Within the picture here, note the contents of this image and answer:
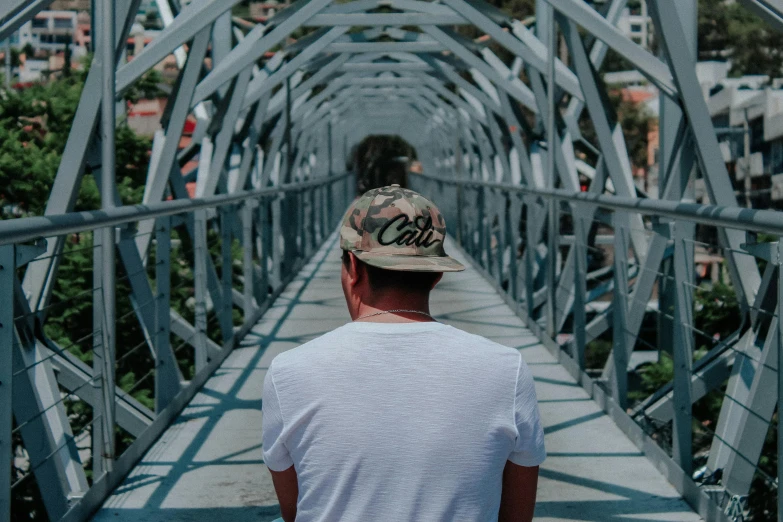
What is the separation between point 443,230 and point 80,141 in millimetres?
4324

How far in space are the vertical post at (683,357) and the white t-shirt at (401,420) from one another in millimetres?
2597

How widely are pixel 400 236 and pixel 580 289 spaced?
513 cm

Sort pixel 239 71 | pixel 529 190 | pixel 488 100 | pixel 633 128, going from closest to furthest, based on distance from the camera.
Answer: pixel 529 190 < pixel 239 71 < pixel 488 100 < pixel 633 128

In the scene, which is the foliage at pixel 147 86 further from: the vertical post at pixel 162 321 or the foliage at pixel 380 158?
the foliage at pixel 380 158

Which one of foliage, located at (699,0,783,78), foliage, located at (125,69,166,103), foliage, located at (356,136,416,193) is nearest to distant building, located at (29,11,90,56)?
foliage, located at (356,136,416,193)

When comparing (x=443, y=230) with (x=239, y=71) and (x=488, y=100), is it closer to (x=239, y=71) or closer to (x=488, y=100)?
(x=239, y=71)

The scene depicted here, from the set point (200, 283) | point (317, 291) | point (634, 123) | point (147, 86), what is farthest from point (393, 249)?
point (634, 123)

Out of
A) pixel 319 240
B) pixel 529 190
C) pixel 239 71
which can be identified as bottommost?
pixel 319 240

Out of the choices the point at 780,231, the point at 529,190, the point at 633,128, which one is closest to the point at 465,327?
the point at 529,190

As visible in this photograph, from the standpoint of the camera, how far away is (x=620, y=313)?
576 centimetres

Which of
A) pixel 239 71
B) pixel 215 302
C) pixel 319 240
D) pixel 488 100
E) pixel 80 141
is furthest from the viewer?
pixel 319 240

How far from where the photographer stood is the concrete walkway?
4.36 m

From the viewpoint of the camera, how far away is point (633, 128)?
55000 mm

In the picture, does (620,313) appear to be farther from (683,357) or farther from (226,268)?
(226,268)
